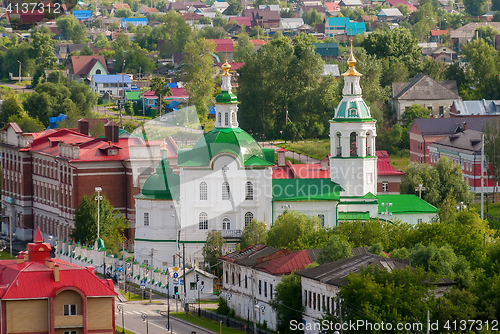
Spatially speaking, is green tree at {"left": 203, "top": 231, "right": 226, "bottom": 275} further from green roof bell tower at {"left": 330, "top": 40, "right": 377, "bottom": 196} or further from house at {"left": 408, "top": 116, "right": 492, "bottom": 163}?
house at {"left": 408, "top": 116, "right": 492, "bottom": 163}

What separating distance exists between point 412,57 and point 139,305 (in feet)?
299

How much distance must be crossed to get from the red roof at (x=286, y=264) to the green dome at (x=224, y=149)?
16353mm

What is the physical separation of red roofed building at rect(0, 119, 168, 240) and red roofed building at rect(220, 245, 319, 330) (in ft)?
81.3

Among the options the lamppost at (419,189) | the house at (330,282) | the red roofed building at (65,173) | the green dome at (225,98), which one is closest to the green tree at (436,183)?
the lamppost at (419,189)

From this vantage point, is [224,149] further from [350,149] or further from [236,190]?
[350,149]

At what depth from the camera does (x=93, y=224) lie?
348 ft

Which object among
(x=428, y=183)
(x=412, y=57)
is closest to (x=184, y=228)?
(x=428, y=183)

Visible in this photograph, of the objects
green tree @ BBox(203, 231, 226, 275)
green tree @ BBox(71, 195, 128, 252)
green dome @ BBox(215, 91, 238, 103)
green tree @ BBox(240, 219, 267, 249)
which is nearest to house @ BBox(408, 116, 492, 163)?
green dome @ BBox(215, 91, 238, 103)

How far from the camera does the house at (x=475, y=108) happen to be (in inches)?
6073

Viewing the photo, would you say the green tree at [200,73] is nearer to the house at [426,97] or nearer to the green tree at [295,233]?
the house at [426,97]

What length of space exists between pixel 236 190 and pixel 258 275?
56.9 ft

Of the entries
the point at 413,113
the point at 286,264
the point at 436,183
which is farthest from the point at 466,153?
the point at 286,264

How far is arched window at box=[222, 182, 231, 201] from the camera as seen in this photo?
99250mm

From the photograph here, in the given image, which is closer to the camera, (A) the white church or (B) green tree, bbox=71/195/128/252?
(A) the white church
